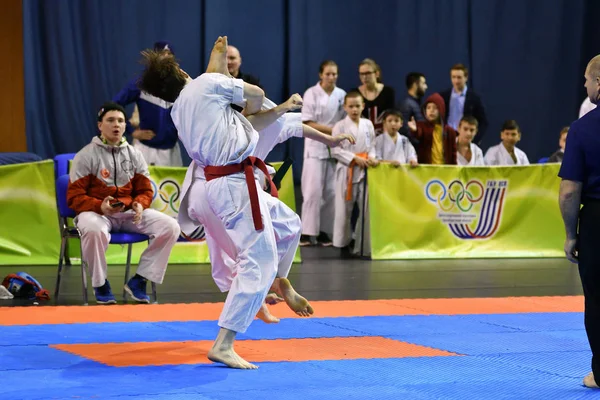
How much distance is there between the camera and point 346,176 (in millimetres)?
9688

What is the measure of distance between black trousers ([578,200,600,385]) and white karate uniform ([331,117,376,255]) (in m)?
5.40

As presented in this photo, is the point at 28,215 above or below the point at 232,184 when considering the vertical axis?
below

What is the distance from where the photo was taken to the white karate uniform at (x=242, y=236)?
14.7 ft

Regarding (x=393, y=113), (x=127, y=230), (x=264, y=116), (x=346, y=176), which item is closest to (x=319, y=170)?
(x=346, y=176)

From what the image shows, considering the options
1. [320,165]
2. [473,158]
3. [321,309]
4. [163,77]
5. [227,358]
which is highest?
[163,77]

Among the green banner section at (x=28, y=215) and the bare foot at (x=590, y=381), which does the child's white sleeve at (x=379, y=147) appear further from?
the bare foot at (x=590, y=381)

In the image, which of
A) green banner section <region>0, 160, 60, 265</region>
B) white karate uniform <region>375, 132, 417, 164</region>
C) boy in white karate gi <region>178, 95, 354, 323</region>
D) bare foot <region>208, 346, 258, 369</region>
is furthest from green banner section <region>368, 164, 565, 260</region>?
bare foot <region>208, 346, 258, 369</region>

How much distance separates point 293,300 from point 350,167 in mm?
4811

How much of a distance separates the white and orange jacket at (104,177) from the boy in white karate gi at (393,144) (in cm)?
345

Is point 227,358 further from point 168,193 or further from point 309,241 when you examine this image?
point 309,241

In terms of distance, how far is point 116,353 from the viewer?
489cm

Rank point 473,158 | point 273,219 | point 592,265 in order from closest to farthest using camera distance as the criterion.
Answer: point 592,265, point 273,219, point 473,158

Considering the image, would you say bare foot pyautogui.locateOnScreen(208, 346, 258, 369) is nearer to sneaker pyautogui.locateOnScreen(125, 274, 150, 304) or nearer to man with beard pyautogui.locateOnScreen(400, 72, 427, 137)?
sneaker pyautogui.locateOnScreen(125, 274, 150, 304)

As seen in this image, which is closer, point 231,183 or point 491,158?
Result: point 231,183
